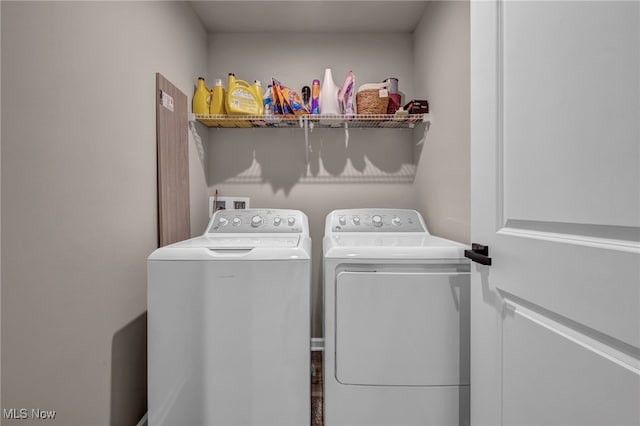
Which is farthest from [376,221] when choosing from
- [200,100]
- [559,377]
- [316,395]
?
[200,100]

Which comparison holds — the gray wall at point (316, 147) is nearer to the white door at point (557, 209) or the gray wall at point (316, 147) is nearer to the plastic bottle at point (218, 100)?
the plastic bottle at point (218, 100)

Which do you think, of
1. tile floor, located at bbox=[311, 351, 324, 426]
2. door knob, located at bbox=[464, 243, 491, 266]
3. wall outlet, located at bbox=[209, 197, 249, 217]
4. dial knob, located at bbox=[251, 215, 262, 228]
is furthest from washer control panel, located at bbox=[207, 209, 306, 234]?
door knob, located at bbox=[464, 243, 491, 266]

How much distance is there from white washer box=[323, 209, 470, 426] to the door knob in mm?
251

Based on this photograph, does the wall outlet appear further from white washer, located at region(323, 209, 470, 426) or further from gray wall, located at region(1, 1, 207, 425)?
white washer, located at region(323, 209, 470, 426)

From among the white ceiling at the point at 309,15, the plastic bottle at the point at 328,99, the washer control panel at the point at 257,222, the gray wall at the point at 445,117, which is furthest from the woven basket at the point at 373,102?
the washer control panel at the point at 257,222

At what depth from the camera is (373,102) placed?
2.09m

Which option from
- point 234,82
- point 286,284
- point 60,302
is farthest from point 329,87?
point 60,302

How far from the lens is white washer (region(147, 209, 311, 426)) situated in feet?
4.26

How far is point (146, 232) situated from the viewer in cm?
160

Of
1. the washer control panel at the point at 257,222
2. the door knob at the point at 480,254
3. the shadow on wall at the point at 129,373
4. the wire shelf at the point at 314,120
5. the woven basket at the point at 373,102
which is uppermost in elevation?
the woven basket at the point at 373,102

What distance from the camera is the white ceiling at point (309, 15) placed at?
2.07 metres

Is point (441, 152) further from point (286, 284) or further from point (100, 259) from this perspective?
point (100, 259)

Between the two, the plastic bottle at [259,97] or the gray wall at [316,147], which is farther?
the gray wall at [316,147]

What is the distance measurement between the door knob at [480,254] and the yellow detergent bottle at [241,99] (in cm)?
166
